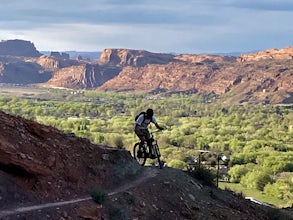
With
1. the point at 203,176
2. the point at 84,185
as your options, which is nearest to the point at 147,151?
the point at 203,176

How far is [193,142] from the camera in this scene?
10488 centimetres

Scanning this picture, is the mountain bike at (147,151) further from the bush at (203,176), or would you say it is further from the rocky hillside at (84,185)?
the bush at (203,176)

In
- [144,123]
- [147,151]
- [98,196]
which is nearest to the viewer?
A: [98,196]

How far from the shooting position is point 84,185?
13312 mm

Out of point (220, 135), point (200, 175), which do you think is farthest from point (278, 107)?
point (200, 175)

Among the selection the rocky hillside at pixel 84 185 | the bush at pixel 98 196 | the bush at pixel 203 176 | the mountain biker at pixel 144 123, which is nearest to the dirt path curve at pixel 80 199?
the rocky hillside at pixel 84 185

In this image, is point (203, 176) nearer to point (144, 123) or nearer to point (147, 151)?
point (147, 151)

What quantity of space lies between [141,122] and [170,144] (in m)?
85.5

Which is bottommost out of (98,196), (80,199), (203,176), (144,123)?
(203,176)

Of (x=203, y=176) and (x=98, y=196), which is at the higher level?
(x=98, y=196)

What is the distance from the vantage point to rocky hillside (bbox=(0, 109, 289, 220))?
442 inches

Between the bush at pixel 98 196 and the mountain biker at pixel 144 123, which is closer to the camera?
the bush at pixel 98 196

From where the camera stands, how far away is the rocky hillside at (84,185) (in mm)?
11234

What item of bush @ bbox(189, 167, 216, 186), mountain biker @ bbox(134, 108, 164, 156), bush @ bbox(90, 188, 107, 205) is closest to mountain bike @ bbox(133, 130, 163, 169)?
mountain biker @ bbox(134, 108, 164, 156)
